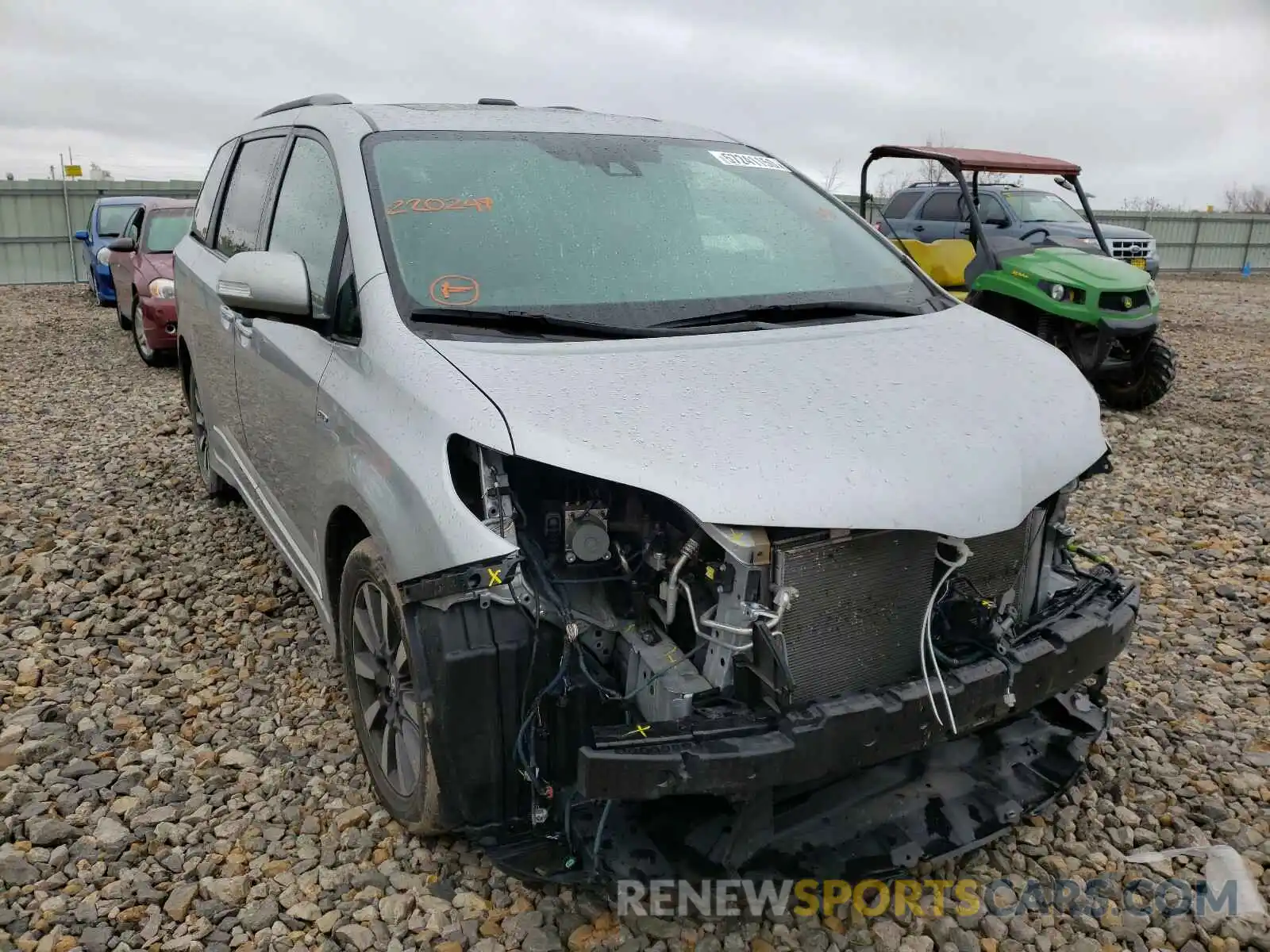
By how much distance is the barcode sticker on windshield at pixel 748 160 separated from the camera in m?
3.61

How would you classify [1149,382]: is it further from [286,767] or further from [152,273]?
[152,273]

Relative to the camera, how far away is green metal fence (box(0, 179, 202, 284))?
19172 mm

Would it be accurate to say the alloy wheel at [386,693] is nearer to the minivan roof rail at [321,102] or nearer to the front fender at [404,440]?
the front fender at [404,440]

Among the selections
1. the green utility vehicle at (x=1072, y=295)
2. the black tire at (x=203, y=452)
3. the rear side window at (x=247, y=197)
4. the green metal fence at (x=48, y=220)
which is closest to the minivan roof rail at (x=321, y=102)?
the rear side window at (x=247, y=197)

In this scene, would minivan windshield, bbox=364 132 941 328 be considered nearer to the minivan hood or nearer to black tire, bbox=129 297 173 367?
the minivan hood

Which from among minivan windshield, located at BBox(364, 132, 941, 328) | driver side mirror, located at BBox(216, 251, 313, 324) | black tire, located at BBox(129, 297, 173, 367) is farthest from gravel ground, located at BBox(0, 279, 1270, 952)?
black tire, located at BBox(129, 297, 173, 367)

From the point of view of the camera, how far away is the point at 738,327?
279cm

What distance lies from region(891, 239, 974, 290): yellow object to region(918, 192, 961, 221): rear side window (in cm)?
512

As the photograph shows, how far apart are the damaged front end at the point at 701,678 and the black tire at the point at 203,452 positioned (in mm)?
3457

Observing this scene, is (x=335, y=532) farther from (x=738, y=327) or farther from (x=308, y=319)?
(x=738, y=327)

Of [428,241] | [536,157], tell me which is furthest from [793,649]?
[536,157]

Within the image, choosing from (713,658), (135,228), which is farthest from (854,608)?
(135,228)

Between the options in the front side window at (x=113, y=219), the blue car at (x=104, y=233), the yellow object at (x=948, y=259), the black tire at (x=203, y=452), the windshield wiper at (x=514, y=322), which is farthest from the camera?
the front side window at (x=113, y=219)

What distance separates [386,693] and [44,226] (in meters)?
20.7
